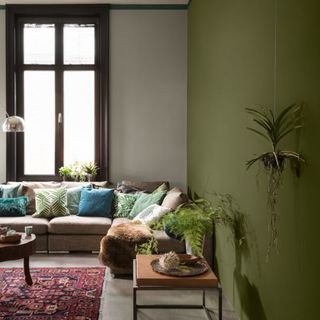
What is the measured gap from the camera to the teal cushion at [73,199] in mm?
6203

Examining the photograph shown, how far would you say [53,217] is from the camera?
19.8 feet

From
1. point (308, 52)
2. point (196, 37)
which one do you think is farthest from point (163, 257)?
point (196, 37)

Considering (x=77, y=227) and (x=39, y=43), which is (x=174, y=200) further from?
(x=39, y=43)

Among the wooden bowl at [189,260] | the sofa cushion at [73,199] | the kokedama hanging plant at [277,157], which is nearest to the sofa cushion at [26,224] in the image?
the sofa cushion at [73,199]

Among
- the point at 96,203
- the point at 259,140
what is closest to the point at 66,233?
the point at 96,203

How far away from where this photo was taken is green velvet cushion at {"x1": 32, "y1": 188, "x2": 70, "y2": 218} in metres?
6.04

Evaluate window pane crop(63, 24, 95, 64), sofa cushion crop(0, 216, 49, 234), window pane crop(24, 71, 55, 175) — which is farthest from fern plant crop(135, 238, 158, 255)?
window pane crop(63, 24, 95, 64)

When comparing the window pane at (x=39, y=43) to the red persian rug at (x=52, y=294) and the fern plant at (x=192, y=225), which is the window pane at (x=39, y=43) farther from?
the fern plant at (x=192, y=225)

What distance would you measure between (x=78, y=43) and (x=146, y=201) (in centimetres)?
276

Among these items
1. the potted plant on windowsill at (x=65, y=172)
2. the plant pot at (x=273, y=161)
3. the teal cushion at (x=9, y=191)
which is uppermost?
the plant pot at (x=273, y=161)

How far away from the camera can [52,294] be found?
4.11 m

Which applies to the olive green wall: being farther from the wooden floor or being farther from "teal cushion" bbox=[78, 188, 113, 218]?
"teal cushion" bbox=[78, 188, 113, 218]

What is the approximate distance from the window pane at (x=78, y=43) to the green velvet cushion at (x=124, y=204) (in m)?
2.22

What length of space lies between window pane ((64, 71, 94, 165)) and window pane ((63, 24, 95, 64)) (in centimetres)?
22
